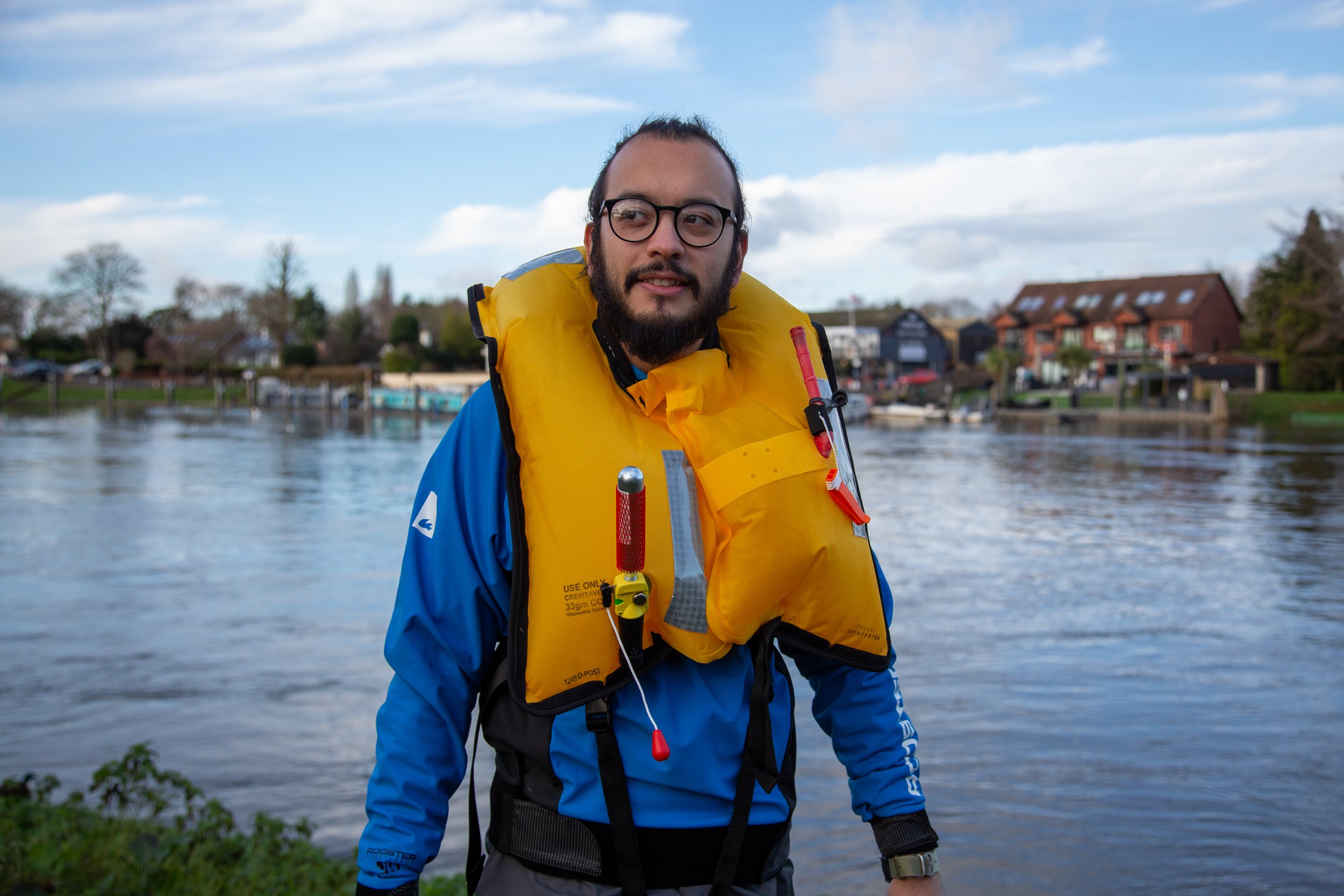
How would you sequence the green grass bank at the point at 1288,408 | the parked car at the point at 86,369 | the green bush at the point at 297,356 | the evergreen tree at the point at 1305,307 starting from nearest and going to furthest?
1. the green grass bank at the point at 1288,408
2. the evergreen tree at the point at 1305,307
3. the green bush at the point at 297,356
4. the parked car at the point at 86,369

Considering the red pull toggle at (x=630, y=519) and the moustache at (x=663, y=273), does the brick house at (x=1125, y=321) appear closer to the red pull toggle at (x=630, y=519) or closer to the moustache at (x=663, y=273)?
the moustache at (x=663, y=273)

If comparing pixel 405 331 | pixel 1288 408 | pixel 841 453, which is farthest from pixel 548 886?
pixel 405 331

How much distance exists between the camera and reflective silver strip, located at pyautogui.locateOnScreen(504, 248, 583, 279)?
2455mm

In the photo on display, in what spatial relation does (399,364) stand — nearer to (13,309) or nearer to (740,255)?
(13,309)

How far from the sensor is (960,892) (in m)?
4.90

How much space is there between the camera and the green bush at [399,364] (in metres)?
71.3

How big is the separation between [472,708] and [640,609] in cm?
46

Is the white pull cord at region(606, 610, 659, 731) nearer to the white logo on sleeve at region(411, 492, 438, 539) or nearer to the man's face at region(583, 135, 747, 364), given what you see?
the white logo on sleeve at region(411, 492, 438, 539)

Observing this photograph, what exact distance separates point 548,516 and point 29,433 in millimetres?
41083

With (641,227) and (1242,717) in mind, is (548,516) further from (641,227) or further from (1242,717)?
(1242,717)

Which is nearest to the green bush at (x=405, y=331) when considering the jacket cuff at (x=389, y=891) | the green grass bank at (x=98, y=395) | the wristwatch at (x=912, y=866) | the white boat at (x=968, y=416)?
the green grass bank at (x=98, y=395)

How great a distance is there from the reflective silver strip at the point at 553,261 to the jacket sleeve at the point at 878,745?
3.36 ft

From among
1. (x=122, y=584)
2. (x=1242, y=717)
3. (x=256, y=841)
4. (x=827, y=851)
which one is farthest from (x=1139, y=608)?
(x=122, y=584)

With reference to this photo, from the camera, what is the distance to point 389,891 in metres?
1.99
